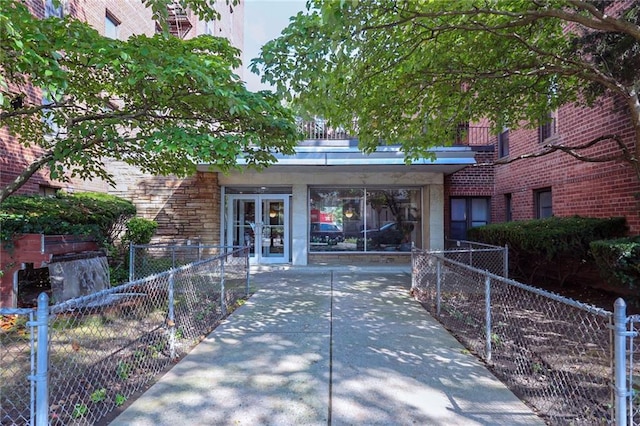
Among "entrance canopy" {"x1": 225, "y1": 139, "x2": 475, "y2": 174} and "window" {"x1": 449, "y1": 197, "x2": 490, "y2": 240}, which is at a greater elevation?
"entrance canopy" {"x1": 225, "y1": 139, "x2": 475, "y2": 174}

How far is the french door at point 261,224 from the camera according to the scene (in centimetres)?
1287

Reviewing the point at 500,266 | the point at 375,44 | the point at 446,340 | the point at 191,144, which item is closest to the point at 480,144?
the point at 500,266

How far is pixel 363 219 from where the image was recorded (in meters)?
13.1

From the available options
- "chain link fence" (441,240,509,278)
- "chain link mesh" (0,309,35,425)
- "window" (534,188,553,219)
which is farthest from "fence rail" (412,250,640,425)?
"window" (534,188,553,219)

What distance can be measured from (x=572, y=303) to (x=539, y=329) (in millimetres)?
2882

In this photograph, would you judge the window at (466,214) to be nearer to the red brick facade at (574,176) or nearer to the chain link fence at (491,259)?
the red brick facade at (574,176)

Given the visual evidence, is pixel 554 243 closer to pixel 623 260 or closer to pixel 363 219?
pixel 623 260

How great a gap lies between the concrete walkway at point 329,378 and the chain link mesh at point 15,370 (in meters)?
0.85

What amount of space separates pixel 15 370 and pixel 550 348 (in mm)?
5925

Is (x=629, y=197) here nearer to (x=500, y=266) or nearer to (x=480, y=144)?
(x=500, y=266)

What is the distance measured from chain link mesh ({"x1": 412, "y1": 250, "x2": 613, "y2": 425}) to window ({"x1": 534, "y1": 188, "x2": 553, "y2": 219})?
3914 millimetres

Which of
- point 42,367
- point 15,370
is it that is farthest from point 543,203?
point 15,370

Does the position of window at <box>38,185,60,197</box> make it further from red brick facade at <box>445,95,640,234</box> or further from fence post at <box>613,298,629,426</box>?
red brick facade at <box>445,95,640,234</box>

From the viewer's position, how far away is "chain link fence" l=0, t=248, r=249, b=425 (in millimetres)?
3016
